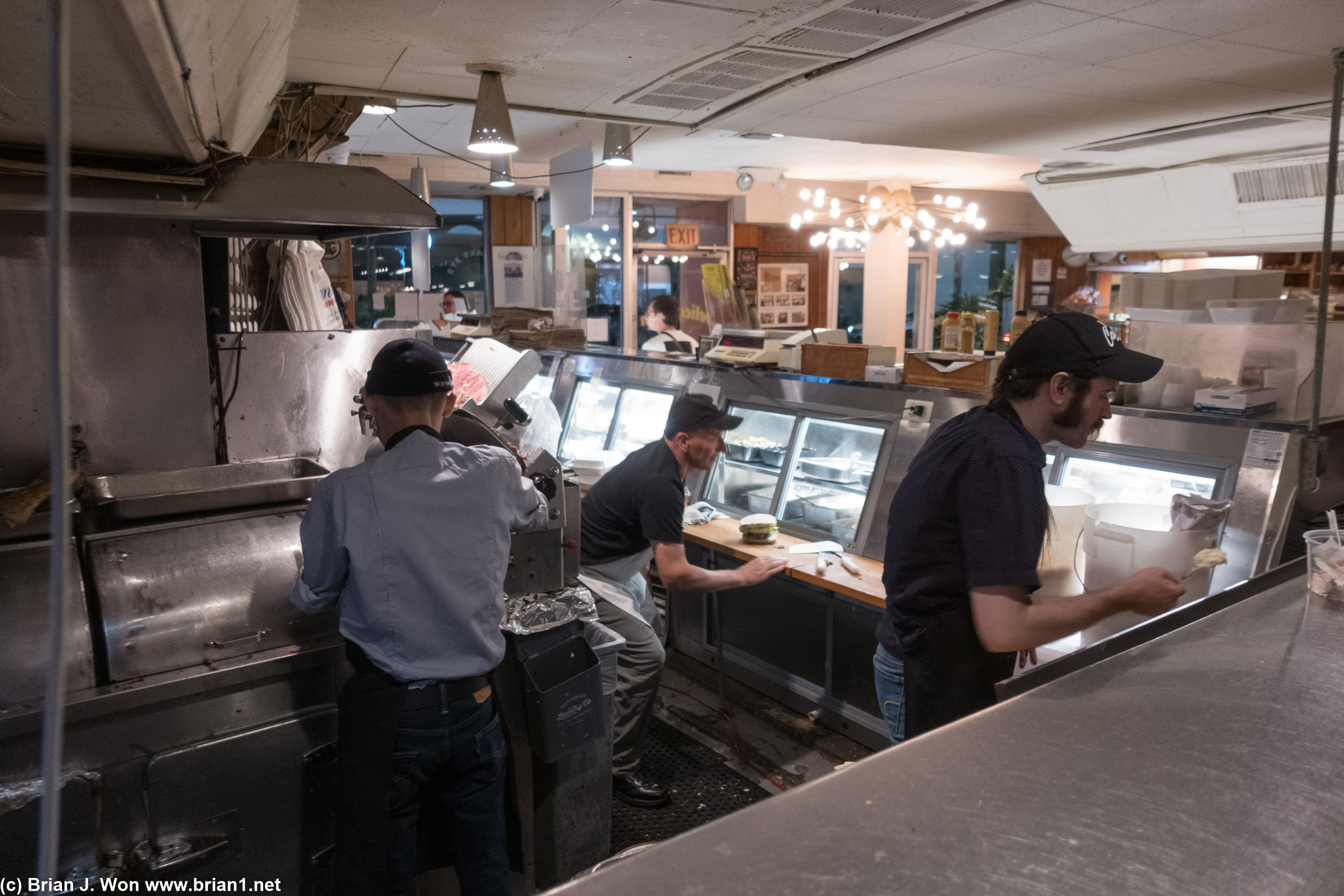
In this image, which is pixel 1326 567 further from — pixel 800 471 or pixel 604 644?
pixel 800 471

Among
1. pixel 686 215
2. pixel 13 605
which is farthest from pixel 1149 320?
pixel 686 215

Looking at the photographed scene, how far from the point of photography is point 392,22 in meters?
2.97

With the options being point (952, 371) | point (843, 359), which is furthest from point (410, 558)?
point (843, 359)

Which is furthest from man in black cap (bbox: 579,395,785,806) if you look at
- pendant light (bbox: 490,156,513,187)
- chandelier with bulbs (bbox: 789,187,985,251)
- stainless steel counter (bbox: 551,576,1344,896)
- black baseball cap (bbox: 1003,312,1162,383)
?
chandelier with bulbs (bbox: 789,187,985,251)

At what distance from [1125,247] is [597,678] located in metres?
4.68

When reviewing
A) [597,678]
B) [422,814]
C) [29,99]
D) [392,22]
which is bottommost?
[422,814]

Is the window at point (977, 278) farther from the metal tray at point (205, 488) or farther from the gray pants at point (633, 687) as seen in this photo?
the metal tray at point (205, 488)

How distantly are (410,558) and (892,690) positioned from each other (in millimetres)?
1283

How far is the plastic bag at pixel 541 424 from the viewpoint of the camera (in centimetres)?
489

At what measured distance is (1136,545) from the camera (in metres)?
2.32

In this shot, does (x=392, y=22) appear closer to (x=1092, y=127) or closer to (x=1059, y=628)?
(x=1059, y=628)

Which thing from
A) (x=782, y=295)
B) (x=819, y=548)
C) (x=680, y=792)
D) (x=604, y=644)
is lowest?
(x=680, y=792)

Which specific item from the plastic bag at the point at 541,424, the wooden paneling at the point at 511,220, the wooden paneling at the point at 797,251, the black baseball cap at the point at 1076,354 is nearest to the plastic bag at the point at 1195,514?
the black baseball cap at the point at 1076,354

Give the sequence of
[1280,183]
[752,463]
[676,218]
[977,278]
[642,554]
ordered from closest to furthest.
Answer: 1. [642,554]
2. [1280,183]
3. [752,463]
4. [676,218]
5. [977,278]
